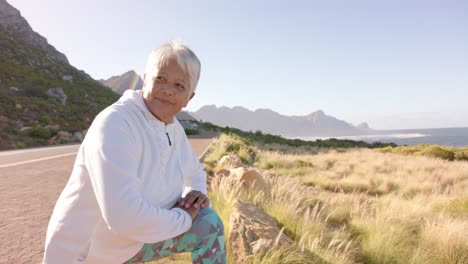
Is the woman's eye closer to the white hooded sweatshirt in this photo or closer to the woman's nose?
the woman's nose

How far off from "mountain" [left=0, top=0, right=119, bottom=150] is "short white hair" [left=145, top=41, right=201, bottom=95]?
49.2ft

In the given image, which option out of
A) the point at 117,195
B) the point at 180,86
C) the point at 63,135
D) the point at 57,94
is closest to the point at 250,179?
the point at 180,86

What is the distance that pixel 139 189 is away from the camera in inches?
69.9

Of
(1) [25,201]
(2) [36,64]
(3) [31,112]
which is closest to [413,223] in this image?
(1) [25,201]

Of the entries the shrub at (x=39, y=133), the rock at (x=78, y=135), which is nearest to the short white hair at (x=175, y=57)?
the shrub at (x=39, y=133)

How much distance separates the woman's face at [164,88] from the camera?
194cm

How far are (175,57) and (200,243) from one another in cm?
113

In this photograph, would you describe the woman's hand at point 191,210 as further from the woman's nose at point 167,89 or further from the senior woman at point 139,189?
the woman's nose at point 167,89

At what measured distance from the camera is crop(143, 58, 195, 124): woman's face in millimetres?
1940

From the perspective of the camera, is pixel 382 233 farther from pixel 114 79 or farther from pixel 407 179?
pixel 114 79

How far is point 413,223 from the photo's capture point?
17.3ft

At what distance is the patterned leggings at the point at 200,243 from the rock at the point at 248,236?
2.99 feet

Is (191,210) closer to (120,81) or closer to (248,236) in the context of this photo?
(248,236)

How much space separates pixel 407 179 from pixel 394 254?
914 cm
